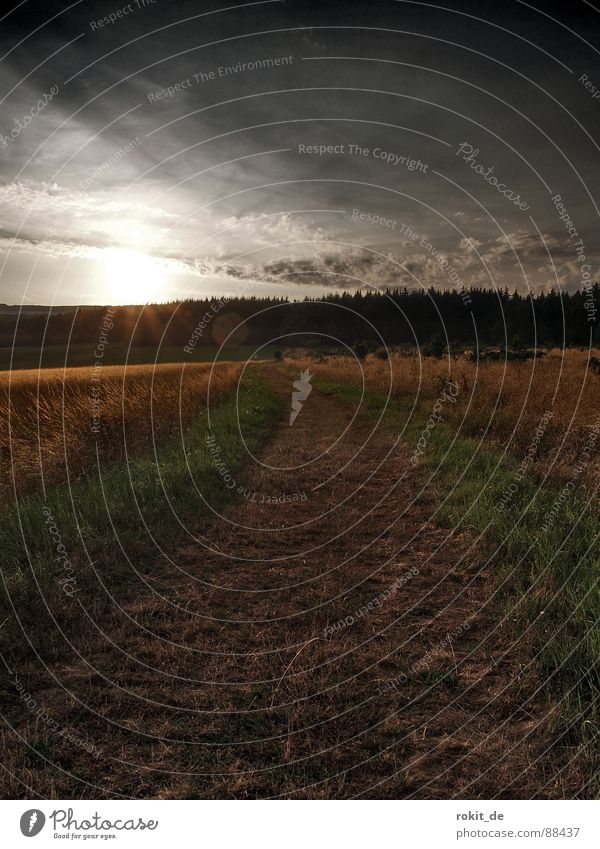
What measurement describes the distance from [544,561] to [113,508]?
549 centimetres

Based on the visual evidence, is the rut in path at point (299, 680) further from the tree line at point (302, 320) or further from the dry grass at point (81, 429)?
the tree line at point (302, 320)

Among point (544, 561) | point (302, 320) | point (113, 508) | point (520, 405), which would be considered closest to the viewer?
point (544, 561)

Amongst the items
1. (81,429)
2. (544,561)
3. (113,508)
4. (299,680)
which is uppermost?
(81,429)

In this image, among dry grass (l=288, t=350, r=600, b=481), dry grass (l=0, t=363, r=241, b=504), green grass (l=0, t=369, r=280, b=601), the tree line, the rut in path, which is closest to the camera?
the rut in path

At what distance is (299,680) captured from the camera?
393cm

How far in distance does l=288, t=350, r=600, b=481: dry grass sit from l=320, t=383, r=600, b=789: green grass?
0.91 m

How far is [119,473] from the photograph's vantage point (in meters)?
9.41

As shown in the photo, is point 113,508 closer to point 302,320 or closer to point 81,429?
point 81,429

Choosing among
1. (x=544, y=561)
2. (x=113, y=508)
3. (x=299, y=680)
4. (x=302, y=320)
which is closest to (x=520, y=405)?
(x=544, y=561)

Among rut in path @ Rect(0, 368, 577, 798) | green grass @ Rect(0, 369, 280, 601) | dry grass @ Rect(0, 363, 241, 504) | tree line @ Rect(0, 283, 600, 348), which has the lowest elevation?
rut in path @ Rect(0, 368, 577, 798)

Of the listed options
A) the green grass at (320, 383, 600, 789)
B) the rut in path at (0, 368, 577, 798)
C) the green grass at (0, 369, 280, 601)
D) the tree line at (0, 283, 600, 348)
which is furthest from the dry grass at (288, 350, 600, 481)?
the tree line at (0, 283, 600, 348)

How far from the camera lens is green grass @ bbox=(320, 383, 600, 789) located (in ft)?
12.3

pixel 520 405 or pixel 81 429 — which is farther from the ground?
pixel 81 429

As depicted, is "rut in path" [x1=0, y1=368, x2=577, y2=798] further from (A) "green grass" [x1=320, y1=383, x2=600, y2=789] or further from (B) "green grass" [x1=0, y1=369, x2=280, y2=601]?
(B) "green grass" [x1=0, y1=369, x2=280, y2=601]
